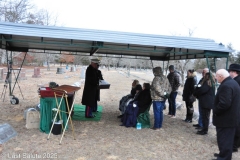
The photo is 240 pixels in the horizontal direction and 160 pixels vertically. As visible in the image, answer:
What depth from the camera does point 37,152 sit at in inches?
166

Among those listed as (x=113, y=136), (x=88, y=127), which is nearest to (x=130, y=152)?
(x=113, y=136)

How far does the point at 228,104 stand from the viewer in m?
3.94

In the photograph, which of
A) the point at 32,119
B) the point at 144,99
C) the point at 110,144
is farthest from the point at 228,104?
the point at 32,119

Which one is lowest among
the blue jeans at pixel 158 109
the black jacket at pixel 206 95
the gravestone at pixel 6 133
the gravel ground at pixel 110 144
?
the gravel ground at pixel 110 144

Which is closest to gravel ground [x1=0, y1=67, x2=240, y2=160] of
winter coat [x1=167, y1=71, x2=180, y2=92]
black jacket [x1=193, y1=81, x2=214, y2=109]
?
black jacket [x1=193, y1=81, x2=214, y2=109]

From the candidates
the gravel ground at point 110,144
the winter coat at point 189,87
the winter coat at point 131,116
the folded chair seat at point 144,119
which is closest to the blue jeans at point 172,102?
the winter coat at point 189,87

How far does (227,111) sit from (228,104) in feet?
0.64

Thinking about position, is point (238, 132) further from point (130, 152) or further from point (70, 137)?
point (70, 137)

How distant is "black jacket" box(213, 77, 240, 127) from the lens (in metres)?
3.96

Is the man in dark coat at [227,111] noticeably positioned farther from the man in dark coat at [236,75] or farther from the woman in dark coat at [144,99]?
the woman in dark coat at [144,99]

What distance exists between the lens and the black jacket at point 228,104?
156 inches

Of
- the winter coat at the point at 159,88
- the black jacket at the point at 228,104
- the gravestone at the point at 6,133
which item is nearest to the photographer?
the black jacket at the point at 228,104

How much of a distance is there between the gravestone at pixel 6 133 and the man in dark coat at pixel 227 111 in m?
4.28

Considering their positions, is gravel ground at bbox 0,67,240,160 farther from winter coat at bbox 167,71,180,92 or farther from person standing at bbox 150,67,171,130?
winter coat at bbox 167,71,180,92
